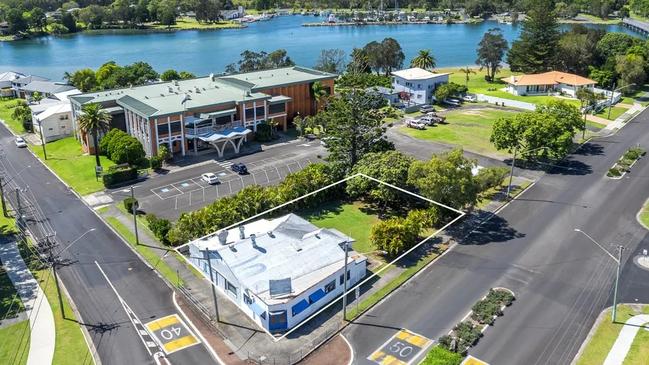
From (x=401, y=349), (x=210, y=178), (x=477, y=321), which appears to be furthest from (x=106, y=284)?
(x=477, y=321)

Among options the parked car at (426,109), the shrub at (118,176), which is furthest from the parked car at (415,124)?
the shrub at (118,176)

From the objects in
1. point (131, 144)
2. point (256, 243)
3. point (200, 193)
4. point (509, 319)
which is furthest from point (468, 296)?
point (131, 144)

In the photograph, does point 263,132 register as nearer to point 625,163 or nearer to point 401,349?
point 625,163

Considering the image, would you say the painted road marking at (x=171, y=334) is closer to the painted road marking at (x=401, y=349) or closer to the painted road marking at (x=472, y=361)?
the painted road marking at (x=401, y=349)

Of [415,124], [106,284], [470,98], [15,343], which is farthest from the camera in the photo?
[470,98]

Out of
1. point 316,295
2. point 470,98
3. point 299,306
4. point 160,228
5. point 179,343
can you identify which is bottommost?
point 179,343

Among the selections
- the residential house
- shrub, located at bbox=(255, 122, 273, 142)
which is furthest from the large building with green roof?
the residential house
